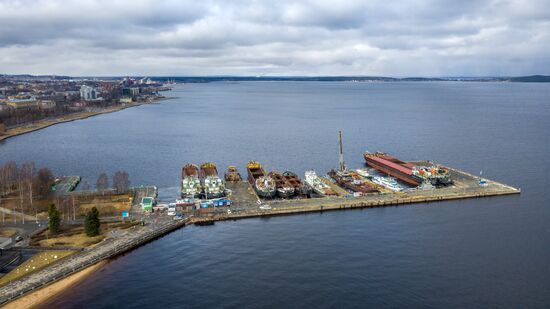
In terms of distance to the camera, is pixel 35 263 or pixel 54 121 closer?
pixel 35 263

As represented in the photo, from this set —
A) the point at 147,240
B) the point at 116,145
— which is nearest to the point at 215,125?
the point at 116,145

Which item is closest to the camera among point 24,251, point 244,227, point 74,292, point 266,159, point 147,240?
point 74,292

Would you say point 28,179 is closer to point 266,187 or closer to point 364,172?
point 266,187

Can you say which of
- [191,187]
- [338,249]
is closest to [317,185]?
[191,187]

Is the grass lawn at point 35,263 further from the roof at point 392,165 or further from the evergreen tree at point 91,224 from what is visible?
the roof at point 392,165

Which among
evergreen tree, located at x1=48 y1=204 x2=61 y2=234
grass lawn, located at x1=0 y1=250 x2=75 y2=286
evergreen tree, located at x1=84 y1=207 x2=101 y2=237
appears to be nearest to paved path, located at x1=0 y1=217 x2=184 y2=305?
grass lawn, located at x1=0 y1=250 x2=75 y2=286

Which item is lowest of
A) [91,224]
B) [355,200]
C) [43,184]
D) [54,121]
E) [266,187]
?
[355,200]

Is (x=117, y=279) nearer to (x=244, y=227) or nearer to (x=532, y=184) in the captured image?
(x=244, y=227)
